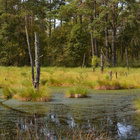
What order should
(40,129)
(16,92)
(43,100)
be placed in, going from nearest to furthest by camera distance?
(40,129) → (43,100) → (16,92)

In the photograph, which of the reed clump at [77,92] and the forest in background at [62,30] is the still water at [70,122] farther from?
the forest in background at [62,30]

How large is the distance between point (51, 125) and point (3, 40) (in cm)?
3165

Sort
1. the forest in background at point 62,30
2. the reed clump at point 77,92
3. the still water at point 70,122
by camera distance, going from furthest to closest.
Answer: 1. the forest in background at point 62,30
2. the reed clump at point 77,92
3. the still water at point 70,122

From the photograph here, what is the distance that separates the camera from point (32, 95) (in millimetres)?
11547

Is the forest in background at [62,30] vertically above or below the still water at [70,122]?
above

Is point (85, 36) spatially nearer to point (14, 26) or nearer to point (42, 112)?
point (14, 26)

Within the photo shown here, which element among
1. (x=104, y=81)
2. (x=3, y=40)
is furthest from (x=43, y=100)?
(x=3, y=40)

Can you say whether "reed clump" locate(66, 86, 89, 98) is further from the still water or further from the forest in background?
the forest in background

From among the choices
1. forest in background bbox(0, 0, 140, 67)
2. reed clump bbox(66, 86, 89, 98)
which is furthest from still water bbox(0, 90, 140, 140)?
forest in background bbox(0, 0, 140, 67)

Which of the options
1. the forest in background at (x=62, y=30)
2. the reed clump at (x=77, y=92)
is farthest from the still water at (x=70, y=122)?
the forest in background at (x=62, y=30)

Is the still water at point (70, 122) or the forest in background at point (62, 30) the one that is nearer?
the still water at point (70, 122)

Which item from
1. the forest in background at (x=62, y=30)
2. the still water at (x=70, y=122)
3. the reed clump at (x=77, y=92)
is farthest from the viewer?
the forest in background at (x=62, y=30)

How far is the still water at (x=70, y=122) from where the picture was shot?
5793 mm

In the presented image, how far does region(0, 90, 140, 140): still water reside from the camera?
5.79 meters
